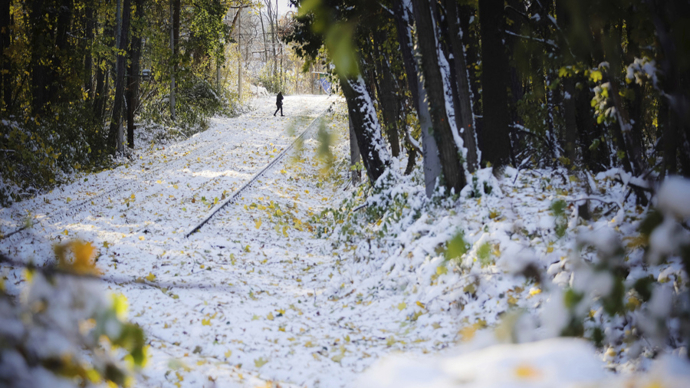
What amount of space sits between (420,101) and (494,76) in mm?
1495

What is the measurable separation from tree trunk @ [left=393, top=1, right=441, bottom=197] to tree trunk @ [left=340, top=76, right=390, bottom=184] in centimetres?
201

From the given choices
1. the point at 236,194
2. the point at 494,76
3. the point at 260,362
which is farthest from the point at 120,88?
the point at 260,362

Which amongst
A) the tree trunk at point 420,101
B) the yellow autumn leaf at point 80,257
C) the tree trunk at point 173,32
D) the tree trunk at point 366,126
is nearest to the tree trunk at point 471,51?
the tree trunk at point 420,101

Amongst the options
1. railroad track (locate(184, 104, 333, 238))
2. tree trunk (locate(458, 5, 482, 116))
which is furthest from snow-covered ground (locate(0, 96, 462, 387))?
tree trunk (locate(458, 5, 482, 116))

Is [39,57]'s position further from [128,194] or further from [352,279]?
[352,279]

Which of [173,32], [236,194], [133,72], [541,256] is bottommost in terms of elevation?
[236,194]

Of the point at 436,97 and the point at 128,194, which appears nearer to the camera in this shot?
the point at 436,97

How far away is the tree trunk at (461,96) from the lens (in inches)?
265

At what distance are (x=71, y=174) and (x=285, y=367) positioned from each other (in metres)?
13.3

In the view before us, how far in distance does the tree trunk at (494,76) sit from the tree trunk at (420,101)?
123 cm

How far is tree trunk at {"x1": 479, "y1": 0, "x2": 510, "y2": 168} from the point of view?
7.19 metres

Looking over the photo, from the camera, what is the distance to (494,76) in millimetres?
7250

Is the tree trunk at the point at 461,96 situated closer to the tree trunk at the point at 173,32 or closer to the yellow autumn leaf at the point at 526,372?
the yellow autumn leaf at the point at 526,372

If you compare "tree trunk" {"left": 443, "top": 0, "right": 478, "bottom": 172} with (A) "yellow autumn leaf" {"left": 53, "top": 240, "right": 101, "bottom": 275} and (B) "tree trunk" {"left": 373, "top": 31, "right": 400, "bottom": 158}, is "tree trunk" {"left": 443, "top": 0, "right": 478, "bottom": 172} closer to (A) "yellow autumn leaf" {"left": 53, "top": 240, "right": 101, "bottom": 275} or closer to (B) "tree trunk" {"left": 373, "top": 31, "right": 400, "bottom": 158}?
(B) "tree trunk" {"left": 373, "top": 31, "right": 400, "bottom": 158}
